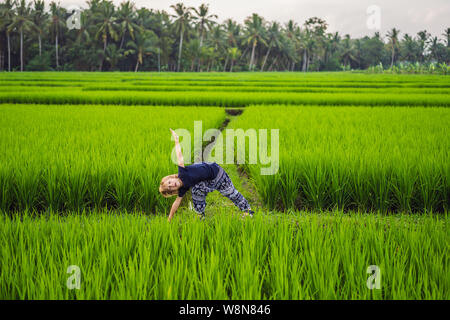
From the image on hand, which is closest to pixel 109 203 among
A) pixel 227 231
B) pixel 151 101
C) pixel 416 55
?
pixel 227 231

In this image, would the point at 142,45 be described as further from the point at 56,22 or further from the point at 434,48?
the point at 434,48

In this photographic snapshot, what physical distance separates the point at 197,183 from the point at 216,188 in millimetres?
166

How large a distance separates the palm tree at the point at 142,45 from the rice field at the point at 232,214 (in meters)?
35.3

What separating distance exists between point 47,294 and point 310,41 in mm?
56181

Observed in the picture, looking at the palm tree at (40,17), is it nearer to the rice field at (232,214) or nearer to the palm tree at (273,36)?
the palm tree at (273,36)

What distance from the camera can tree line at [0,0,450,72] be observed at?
3597cm

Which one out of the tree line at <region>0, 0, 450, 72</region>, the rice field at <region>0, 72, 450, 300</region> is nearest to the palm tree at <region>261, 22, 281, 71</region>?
the tree line at <region>0, 0, 450, 72</region>

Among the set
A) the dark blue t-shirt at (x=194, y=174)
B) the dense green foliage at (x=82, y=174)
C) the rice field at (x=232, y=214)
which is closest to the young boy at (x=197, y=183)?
the dark blue t-shirt at (x=194, y=174)

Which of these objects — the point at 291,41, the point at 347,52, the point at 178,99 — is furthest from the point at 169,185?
the point at 347,52

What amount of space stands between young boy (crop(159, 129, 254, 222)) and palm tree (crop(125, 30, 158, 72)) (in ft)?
125

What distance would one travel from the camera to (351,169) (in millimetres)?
2420

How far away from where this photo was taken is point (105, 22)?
34969mm

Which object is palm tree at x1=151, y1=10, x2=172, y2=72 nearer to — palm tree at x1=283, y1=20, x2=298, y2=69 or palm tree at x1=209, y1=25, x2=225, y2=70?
palm tree at x1=209, y1=25, x2=225, y2=70
